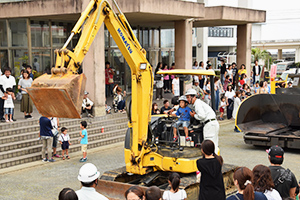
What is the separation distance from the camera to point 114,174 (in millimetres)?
9484

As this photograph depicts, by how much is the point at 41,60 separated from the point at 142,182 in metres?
12.1

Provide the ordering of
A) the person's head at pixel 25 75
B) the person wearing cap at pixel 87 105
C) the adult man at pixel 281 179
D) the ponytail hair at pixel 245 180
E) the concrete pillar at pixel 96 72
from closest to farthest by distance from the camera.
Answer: the ponytail hair at pixel 245 180 → the adult man at pixel 281 179 → the person's head at pixel 25 75 → the person wearing cap at pixel 87 105 → the concrete pillar at pixel 96 72

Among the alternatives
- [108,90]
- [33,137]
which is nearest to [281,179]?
[33,137]

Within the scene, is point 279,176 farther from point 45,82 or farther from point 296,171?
point 296,171

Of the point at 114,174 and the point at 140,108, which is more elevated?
the point at 140,108

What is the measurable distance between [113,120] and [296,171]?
7443 mm

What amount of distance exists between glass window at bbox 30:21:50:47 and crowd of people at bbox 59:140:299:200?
47.4 feet

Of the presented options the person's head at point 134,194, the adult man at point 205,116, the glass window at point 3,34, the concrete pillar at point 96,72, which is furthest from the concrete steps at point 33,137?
the person's head at point 134,194

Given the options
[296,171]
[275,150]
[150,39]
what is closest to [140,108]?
[275,150]

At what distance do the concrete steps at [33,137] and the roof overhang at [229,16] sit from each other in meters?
8.60

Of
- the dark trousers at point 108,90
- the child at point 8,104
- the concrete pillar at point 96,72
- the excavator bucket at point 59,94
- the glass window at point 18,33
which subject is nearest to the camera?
the excavator bucket at point 59,94

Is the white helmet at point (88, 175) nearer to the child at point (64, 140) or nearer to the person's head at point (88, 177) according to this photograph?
the person's head at point (88, 177)

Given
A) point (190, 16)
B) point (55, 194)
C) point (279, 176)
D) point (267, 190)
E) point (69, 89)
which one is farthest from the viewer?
point (190, 16)

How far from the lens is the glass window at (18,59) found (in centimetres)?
1961
